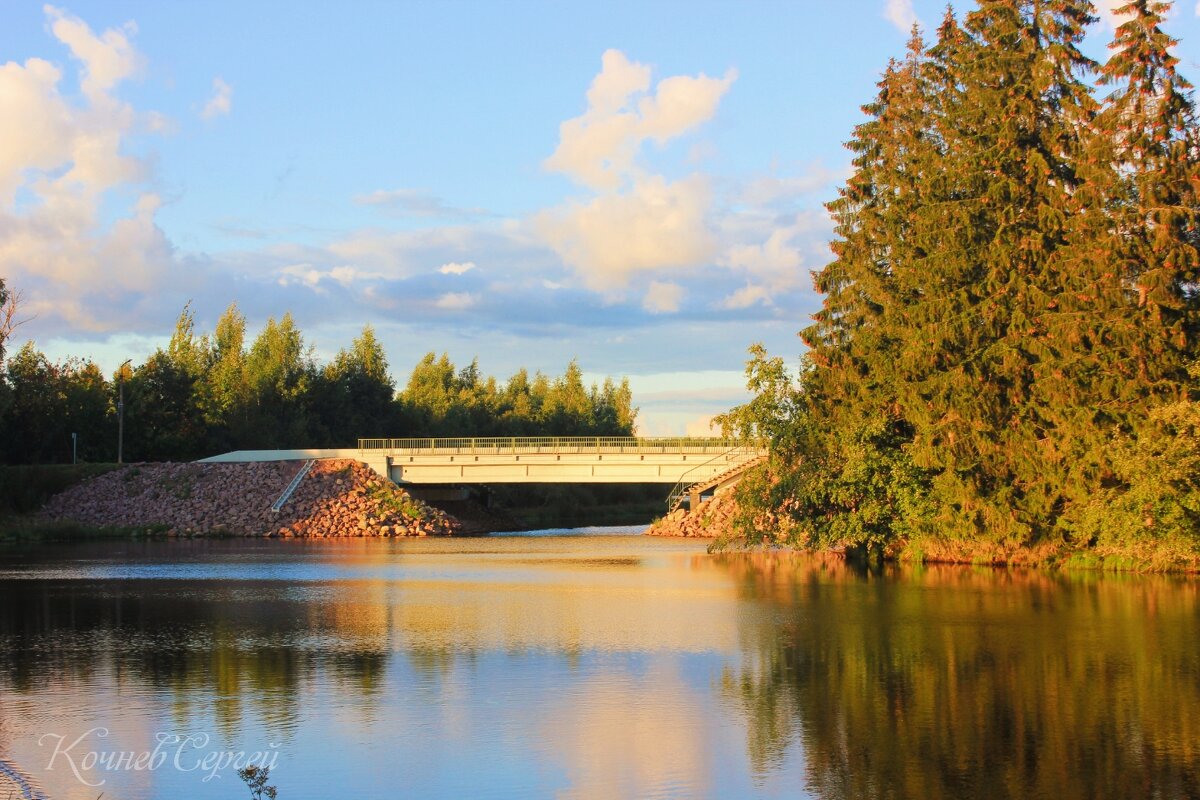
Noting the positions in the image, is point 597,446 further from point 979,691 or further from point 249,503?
point 979,691

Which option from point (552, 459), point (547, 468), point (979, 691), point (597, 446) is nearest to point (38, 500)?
point (547, 468)

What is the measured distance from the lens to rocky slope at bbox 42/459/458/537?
80938mm

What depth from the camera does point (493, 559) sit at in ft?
187

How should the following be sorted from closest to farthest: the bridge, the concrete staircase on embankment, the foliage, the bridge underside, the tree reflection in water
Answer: the foliage
the tree reflection in water
the concrete staircase on embankment
the bridge
the bridge underside

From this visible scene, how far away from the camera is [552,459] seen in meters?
83.7

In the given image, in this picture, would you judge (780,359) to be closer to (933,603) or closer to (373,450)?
(933,603)

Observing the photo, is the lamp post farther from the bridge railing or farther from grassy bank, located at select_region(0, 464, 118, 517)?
the bridge railing

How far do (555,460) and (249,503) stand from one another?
68.0 ft

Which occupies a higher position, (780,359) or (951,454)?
(780,359)

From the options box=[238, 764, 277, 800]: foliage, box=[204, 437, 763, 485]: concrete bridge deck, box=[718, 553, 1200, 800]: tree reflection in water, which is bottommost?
box=[718, 553, 1200, 800]: tree reflection in water

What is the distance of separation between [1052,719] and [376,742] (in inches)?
393

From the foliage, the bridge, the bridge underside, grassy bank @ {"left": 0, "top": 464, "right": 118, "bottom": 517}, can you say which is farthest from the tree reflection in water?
grassy bank @ {"left": 0, "top": 464, "right": 118, "bottom": 517}

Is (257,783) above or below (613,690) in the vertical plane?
above

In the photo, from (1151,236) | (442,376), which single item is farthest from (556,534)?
(442,376)
